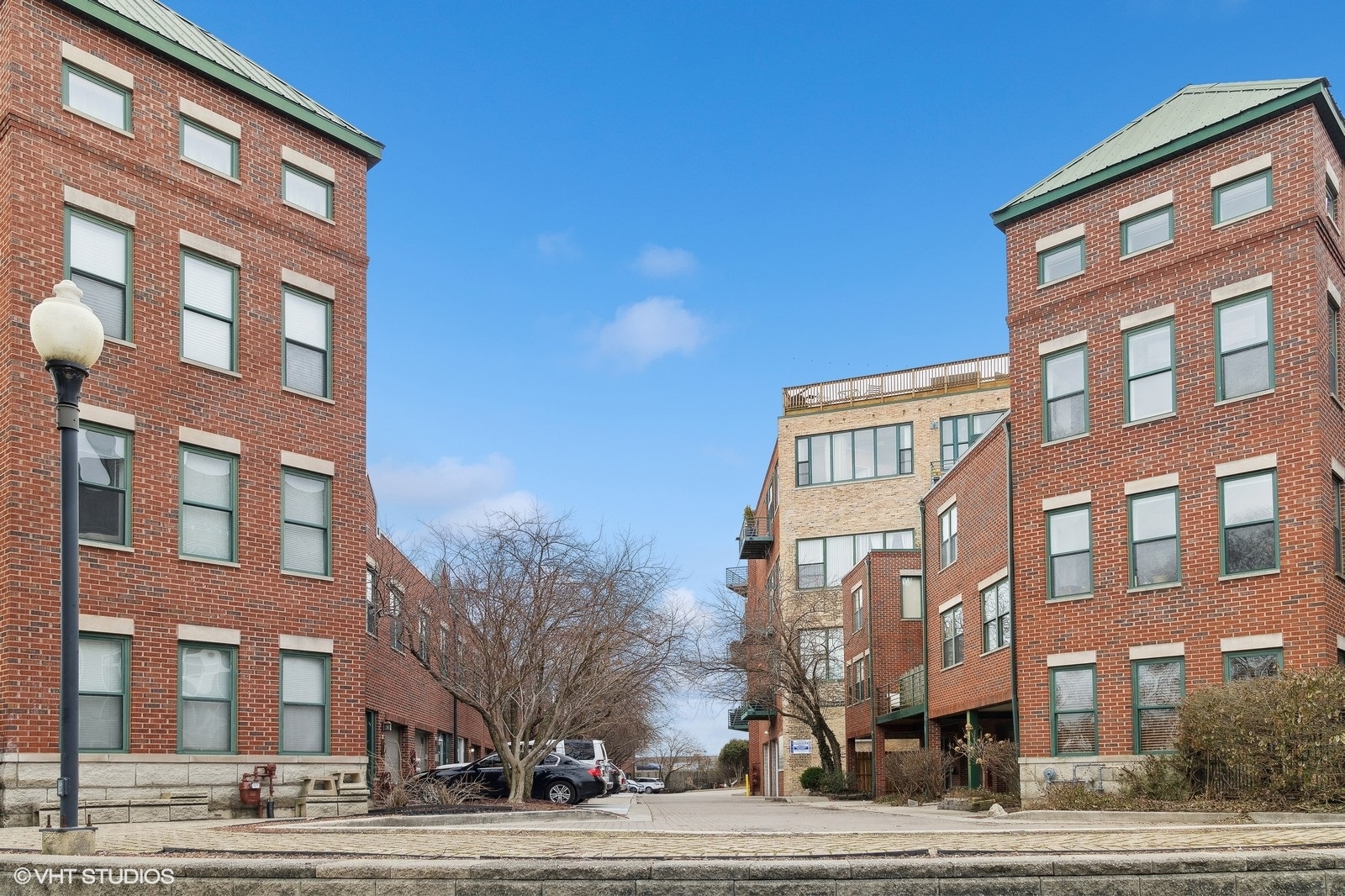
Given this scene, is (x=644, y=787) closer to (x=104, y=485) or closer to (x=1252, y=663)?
(x=1252, y=663)

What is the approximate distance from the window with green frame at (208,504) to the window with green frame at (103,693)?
1923mm

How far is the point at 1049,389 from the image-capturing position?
28000 millimetres

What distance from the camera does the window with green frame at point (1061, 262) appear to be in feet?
91.2

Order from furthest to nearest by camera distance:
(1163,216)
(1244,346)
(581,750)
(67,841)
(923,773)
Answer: (581,750) < (923,773) < (1163,216) < (1244,346) < (67,841)

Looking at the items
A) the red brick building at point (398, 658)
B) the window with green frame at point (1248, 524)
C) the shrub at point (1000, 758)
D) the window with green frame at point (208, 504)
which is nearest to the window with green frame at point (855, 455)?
the red brick building at point (398, 658)

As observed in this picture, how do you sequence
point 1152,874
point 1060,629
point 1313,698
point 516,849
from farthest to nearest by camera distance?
1. point 1060,629
2. point 1313,698
3. point 516,849
4. point 1152,874

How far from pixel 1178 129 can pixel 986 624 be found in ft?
38.5

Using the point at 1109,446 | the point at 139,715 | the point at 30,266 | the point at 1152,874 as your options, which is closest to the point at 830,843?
the point at 1152,874

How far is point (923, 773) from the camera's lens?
35.7 meters

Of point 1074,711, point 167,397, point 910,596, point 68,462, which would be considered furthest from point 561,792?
point 68,462

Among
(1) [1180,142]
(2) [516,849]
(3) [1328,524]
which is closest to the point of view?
(2) [516,849]

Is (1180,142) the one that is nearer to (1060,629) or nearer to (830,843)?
(1060,629)

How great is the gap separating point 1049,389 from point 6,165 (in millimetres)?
19130

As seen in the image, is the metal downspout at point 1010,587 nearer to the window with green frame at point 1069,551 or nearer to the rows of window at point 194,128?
the window with green frame at point 1069,551
